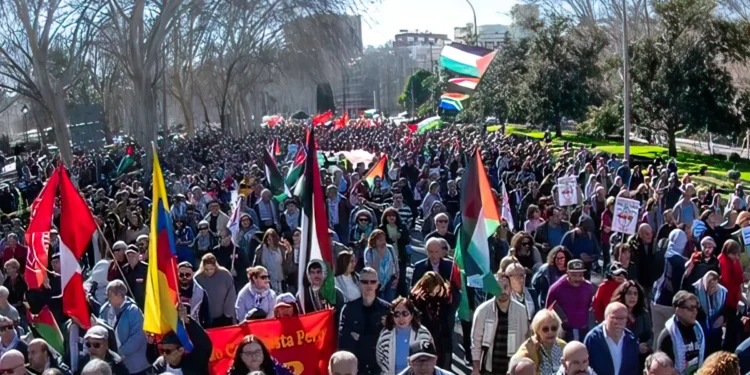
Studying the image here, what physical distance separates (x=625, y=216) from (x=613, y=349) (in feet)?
15.9

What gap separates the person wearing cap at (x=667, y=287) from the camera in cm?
813

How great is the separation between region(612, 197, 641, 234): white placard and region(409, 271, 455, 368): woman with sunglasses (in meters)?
3.86

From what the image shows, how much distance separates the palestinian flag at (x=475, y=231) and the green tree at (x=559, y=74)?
3642 centimetres

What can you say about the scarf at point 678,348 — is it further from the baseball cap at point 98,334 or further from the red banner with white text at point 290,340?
the baseball cap at point 98,334

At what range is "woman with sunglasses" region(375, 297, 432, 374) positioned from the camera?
6164 mm

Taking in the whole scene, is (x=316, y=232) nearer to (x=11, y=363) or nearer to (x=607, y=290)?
(x=607, y=290)

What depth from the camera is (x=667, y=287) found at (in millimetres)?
8367

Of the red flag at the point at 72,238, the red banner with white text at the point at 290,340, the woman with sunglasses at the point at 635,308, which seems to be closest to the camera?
the red banner with white text at the point at 290,340

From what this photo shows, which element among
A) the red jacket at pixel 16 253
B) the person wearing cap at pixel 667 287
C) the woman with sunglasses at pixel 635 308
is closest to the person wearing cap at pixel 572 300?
the woman with sunglasses at pixel 635 308

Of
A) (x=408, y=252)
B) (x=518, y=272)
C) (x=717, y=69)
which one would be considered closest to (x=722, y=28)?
(x=717, y=69)

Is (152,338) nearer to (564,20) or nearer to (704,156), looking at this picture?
(704,156)

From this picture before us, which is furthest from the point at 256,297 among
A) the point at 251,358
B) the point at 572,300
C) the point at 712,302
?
the point at 712,302

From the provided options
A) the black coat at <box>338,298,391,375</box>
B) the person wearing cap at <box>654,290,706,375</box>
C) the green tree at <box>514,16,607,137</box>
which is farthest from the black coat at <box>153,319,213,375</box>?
the green tree at <box>514,16,607,137</box>

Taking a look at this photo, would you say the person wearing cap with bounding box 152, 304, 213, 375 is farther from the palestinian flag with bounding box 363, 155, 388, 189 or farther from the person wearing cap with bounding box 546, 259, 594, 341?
the palestinian flag with bounding box 363, 155, 388, 189
